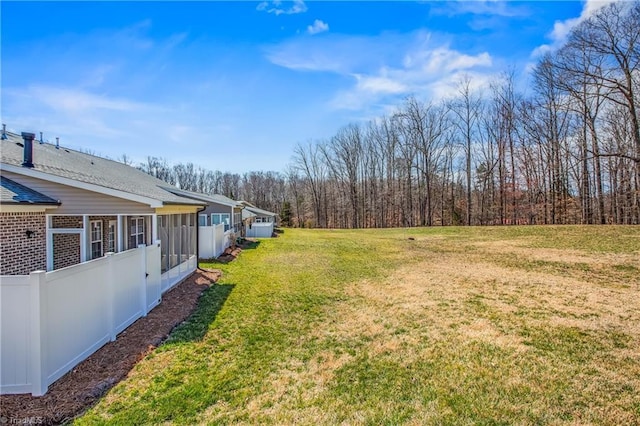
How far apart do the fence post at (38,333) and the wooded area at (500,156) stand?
79.7 ft

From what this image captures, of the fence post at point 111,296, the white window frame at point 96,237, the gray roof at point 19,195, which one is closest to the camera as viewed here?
the fence post at point 111,296

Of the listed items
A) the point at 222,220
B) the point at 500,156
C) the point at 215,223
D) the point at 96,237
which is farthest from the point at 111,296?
the point at 500,156

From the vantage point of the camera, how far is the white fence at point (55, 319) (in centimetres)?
362

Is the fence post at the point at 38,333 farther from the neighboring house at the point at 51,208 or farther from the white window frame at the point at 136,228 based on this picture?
the white window frame at the point at 136,228

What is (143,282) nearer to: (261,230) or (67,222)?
(67,222)

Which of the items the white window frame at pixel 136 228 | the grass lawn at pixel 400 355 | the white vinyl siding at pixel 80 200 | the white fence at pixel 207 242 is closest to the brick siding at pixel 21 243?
the white vinyl siding at pixel 80 200

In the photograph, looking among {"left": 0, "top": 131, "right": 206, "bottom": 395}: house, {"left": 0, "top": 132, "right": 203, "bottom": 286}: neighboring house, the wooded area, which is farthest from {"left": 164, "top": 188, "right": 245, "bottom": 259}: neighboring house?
the wooded area

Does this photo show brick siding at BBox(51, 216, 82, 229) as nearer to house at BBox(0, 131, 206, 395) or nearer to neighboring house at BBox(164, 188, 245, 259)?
house at BBox(0, 131, 206, 395)

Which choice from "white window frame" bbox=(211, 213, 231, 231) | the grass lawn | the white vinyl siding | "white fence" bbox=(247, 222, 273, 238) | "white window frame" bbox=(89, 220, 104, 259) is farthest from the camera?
"white fence" bbox=(247, 222, 273, 238)

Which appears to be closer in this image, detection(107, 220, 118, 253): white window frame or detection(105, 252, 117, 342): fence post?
detection(105, 252, 117, 342): fence post

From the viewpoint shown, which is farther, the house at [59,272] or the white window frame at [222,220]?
the white window frame at [222,220]

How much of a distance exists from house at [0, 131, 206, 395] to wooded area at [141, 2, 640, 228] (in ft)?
76.1

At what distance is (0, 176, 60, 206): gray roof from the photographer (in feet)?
18.3

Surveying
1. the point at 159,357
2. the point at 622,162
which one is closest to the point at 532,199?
the point at 622,162
